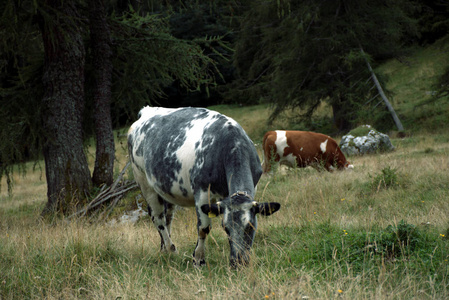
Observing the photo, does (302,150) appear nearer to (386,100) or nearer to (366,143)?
(366,143)

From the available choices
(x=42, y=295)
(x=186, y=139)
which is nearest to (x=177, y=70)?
(x=186, y=139)

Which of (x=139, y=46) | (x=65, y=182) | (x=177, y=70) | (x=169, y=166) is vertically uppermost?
(x=139, y=46)

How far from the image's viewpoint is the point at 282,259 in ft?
13.8

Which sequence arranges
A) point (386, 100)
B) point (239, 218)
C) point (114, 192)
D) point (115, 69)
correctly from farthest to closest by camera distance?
point (386, 100)
point (115, 69)
point (114, 192)
point (239, 218)

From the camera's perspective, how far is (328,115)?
27.4m

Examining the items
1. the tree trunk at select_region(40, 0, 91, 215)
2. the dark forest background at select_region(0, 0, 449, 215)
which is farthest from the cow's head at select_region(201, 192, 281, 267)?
the tree trunk at select_region(40, 0, 91, 215)

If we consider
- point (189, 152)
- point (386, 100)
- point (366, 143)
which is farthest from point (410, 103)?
point (189, 152)

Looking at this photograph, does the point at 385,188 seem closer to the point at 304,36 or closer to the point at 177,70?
the point at 177,70

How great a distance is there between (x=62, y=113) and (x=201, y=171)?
5346 millimetres

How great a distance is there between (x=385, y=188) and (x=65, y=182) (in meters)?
6.64

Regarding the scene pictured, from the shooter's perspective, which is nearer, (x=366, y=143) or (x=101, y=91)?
(x=101, y=91)

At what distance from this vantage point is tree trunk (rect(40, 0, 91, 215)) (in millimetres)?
8539

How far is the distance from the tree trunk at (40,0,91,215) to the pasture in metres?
3.07

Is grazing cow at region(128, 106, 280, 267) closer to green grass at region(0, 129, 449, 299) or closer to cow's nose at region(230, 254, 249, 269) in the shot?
cow's nose at region(230, 254, 249, 269)
